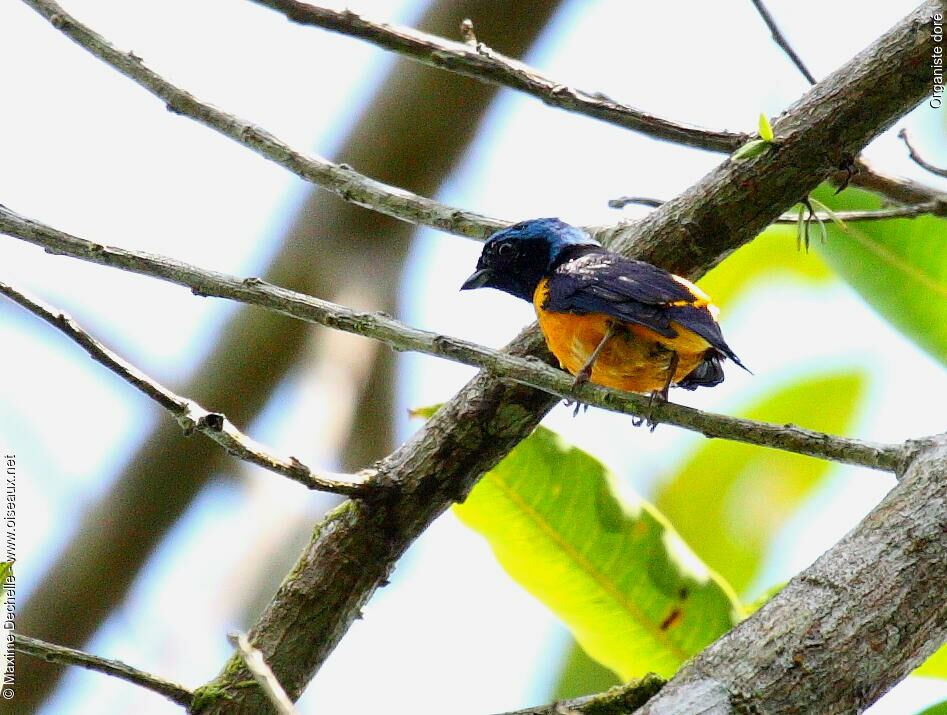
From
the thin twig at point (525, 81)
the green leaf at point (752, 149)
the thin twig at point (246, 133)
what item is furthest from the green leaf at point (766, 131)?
the thin twig at point (246, 133)

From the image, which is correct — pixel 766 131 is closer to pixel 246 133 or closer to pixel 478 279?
pixel 246 133

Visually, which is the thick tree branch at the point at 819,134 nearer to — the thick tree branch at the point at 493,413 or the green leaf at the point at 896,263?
the thick tree branch at the point at 493,413

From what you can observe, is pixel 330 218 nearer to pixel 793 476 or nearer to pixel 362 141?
pixel 362 141

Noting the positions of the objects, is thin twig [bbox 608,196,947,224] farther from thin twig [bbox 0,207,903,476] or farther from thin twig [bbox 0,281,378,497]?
thin twig [bbox 0,281,378,497]

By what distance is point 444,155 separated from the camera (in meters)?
5.96

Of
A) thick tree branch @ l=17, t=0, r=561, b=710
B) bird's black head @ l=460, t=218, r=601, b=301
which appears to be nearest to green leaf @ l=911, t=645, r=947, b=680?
bird's black head @ l=460, t=218, r=601, b=301

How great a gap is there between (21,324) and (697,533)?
386 cm

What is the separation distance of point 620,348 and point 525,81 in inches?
37.6

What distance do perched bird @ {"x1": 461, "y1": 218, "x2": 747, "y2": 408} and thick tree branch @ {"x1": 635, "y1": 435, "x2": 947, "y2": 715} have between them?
2.81 feet

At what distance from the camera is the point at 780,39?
3.46m

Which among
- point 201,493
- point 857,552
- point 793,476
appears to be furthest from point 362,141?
point 857,552

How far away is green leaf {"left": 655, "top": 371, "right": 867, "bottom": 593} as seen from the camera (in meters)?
4.62

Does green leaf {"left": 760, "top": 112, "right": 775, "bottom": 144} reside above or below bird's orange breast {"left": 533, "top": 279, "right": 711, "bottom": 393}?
below

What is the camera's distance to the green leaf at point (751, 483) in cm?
462
